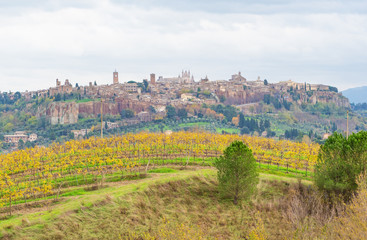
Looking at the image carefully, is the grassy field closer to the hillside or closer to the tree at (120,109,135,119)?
the hillside

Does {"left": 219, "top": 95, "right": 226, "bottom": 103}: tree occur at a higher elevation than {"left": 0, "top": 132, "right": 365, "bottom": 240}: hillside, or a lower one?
higher

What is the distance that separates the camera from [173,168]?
35188 millimetres

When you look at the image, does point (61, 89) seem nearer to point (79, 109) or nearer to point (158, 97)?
point (79, 109)

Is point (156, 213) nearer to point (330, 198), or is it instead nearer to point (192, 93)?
point (330, 198)

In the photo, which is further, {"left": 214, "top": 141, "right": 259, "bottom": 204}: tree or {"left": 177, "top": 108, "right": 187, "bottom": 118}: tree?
{"left": 177, "top": 108, "right": 187, "bottom": 118}: tree

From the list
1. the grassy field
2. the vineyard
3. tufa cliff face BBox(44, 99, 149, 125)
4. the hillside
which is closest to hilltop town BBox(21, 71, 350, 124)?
tufa cliff face BBox(44, 99, 149, 125)

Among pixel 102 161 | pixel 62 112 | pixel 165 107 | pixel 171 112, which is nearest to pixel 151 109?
pixel 165 107

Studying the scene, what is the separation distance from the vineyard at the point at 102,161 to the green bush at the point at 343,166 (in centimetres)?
860

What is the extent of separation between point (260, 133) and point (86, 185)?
89570 mm

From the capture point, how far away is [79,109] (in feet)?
457

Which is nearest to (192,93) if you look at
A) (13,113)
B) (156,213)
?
(13,113)

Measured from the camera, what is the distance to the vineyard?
27.9 meters

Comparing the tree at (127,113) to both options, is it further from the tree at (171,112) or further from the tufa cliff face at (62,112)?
the tufa cliff face at (62,112)

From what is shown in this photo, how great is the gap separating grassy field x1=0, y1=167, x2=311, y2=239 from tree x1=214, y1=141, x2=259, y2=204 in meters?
1.17
